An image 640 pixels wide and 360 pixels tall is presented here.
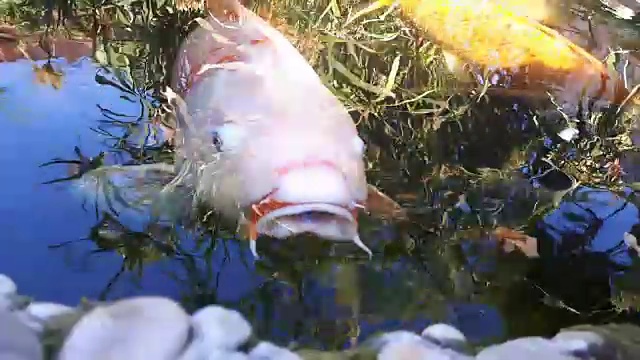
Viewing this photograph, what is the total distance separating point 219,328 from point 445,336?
22 cm

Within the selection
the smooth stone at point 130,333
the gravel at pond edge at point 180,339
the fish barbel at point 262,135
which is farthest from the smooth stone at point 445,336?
the smooth stone at point 130,333

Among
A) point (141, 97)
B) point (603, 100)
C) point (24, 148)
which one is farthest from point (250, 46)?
point (603, 100)

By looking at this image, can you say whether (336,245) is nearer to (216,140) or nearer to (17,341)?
(216,140)

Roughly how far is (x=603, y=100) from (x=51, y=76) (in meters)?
0.57

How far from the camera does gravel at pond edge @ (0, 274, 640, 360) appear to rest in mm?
728

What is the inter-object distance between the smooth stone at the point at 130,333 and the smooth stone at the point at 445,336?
237mm

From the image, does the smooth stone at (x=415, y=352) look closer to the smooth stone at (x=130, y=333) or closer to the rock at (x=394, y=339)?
the rock at (x=394, y=339)

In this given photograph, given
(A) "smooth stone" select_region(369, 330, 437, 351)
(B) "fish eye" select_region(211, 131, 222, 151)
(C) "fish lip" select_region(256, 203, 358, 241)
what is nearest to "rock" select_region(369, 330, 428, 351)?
(A) "smooth stone" select_region(369, 330, 437, 351)

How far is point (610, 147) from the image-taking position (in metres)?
0.86

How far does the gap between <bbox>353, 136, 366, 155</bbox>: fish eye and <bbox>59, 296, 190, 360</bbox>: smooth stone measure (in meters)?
0.24

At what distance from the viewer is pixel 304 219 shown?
2.57 ft

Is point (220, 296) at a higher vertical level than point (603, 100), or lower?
lower

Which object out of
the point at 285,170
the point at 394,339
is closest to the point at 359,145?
the point at 285,170

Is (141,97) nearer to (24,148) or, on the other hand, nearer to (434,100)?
(24,148)
